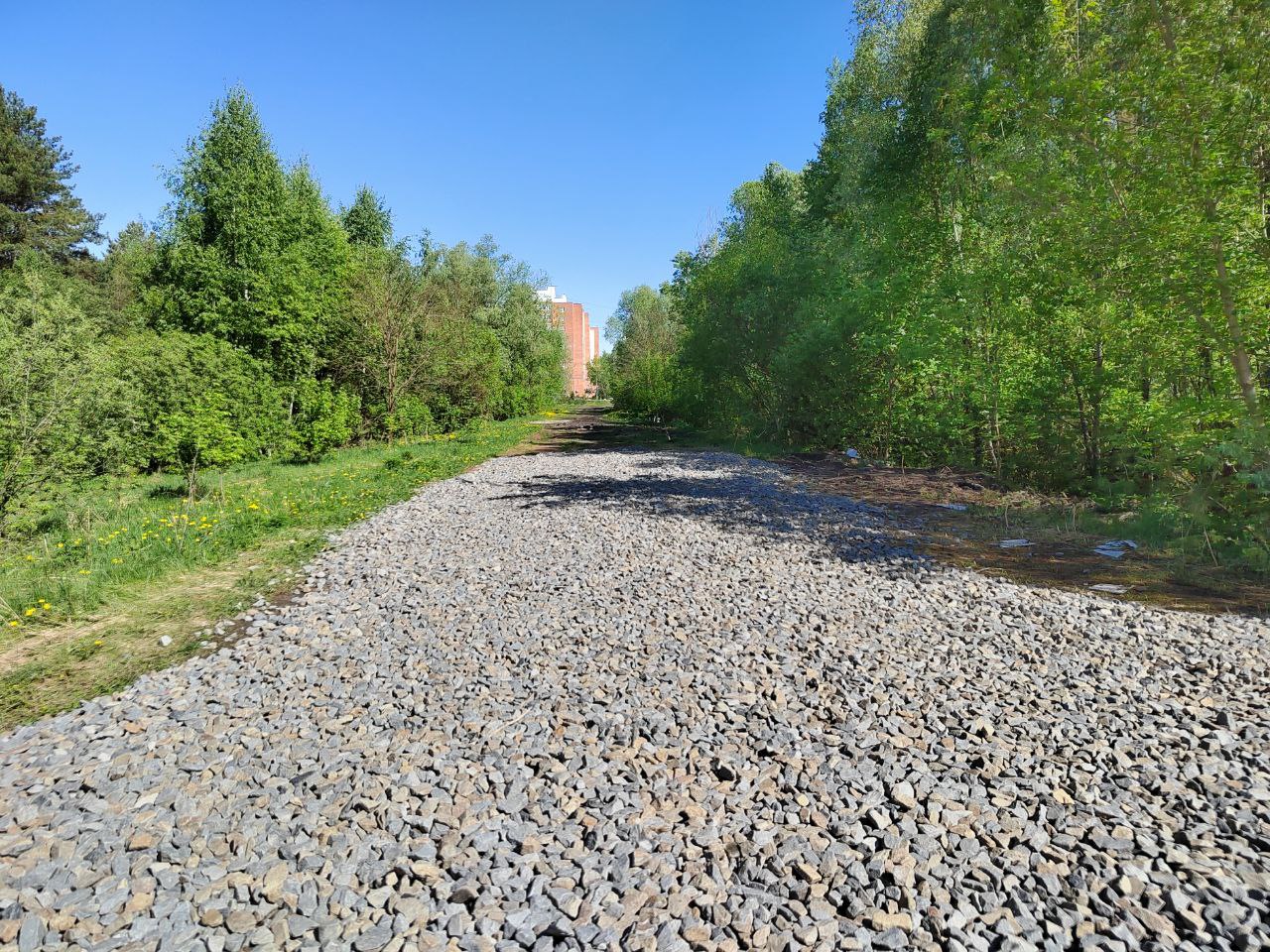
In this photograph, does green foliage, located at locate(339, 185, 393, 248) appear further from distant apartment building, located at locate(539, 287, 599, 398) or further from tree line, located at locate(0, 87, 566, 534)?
distant apartment building, located at locate(539, 287, 599, 398)

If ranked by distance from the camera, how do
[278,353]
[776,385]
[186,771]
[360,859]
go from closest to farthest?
1. [360,859]
2. [186,771]
3. [278,353]
4. [776,385]

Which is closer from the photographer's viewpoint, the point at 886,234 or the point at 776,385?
the point at 886,234

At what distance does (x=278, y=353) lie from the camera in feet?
53.5

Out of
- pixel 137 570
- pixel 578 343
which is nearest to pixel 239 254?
pixel 137 570

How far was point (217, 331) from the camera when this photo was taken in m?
15.4

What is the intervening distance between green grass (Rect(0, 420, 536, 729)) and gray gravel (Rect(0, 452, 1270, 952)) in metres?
0.54

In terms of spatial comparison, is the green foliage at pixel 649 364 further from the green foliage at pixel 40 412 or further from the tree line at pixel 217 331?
the green foliage at pixel 40 412

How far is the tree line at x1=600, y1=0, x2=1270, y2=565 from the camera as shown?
6.02 meters

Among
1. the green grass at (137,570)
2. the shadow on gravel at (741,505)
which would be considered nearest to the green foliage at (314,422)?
the green grass at (137,570)

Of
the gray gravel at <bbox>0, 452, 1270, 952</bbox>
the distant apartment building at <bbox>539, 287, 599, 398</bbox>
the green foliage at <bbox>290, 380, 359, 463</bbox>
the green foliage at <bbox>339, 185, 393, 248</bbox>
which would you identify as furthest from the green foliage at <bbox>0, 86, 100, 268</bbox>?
the distant apartment building at <bbox>539, 287, 599, 398</bbox>

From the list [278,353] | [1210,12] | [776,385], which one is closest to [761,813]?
[1210,12]

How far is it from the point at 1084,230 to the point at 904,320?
5.70 metres

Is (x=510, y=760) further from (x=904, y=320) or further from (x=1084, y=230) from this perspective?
(x=904, y=320)

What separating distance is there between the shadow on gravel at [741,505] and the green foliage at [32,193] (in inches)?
957
